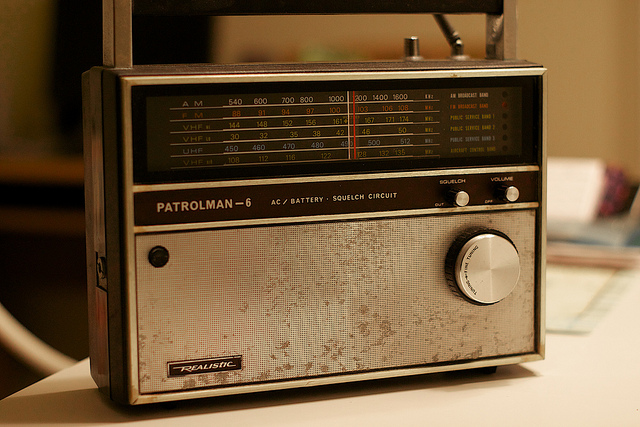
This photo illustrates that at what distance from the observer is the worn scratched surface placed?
2.18 feet

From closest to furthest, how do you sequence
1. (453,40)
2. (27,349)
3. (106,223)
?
(106,223) < (453,40) < (27,349)

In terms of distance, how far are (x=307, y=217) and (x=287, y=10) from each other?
0.64ft

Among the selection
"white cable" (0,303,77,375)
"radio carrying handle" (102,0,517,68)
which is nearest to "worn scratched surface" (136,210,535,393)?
"radio carrying handle" (102,0,517,68)

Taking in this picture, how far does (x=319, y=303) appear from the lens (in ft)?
2.31

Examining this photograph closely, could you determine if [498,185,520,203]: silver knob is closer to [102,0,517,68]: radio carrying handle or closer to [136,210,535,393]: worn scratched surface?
[136,210,535,393]: worn scratched surface

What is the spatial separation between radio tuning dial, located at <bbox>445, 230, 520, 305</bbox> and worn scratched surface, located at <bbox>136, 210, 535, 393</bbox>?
0.01 metres

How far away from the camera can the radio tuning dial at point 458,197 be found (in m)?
0.73

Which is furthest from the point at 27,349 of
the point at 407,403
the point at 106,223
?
the point at 407,403

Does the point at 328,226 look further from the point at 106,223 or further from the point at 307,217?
the point at 106,223

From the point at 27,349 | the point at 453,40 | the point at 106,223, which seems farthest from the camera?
the point at 27,349

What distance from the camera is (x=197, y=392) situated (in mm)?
676

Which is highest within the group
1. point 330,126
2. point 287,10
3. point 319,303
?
point 287,10

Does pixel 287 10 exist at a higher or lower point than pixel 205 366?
higher

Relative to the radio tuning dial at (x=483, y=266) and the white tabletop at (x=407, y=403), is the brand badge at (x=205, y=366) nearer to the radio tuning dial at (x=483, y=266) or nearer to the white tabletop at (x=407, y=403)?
the white tabletop at (x=407, y=403)
